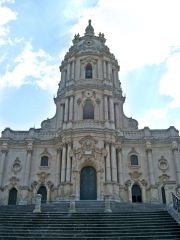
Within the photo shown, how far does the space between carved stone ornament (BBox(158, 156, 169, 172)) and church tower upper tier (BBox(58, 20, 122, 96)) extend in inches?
402

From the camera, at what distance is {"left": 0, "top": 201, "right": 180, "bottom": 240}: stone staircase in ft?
46.6

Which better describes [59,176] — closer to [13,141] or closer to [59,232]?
[13,141]

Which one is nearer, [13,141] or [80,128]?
[80,128]

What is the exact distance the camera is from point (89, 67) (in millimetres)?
36375

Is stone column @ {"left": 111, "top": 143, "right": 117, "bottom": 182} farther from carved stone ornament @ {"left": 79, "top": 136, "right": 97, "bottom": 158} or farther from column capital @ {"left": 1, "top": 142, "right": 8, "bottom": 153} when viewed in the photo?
column capital @ {"left": 1, "top": 142, "right": 8, "bottom": 153}

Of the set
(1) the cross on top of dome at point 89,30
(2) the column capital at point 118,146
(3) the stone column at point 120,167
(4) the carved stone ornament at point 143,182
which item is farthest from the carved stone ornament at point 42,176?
(1) the cross on top of dome at point 89,30

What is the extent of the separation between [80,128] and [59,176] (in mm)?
5408

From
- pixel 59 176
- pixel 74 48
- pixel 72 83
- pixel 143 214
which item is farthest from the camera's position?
pixel 74 48

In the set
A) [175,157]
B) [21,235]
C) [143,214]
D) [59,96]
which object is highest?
[59,96]

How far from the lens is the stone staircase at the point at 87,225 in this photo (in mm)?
14219

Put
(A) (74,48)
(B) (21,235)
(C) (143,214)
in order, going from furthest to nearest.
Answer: (A) (74,48)
(C) (143,214)
(B) (21,235)

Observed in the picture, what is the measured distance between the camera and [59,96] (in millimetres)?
35375

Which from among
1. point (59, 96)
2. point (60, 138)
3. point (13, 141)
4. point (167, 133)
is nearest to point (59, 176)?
point (60, 138)

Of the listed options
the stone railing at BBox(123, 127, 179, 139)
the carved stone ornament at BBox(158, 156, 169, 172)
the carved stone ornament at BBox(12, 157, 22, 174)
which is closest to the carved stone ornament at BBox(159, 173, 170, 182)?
the carved stone ornament at BBox(158, 156, 169, 172)
